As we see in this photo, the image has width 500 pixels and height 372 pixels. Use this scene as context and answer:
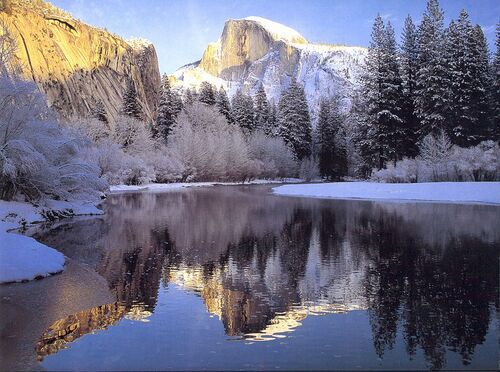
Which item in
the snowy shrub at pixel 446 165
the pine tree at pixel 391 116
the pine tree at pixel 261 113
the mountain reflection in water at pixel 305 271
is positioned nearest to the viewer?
the mountain reflection in water at pixel 305 271

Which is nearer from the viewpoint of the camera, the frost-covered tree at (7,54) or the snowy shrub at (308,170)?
the frost-covered tree at (7,54)

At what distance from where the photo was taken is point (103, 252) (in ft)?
41.0

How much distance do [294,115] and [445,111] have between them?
1394 inches

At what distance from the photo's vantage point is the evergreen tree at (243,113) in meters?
76.9

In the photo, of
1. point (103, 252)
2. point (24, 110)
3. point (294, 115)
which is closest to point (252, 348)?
point (103, 252)

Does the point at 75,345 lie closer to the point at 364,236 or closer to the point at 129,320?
the point at 129,320

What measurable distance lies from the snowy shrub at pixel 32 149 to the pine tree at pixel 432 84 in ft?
97.0

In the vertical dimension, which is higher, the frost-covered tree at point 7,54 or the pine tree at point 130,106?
the pine tree at point 130,106

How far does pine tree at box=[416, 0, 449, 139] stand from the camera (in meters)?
39.6

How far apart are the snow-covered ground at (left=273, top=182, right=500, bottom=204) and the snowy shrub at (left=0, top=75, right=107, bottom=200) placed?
1927 centimetres

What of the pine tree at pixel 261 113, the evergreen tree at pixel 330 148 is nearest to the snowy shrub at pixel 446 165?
the evergreen tree at pixel 330 148

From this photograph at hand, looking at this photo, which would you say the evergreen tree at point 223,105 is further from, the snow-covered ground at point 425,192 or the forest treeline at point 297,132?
the snow-covered ground at point 425,192

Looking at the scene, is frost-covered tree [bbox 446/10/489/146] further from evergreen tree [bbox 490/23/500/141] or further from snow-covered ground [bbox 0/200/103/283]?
snow-covered ground [bbox 0/200/103/283]

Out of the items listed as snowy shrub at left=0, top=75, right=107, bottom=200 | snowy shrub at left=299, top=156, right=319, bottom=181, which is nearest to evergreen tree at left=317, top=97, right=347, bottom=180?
snowy shrub at left=299, top=156, right=319, bottom=181
